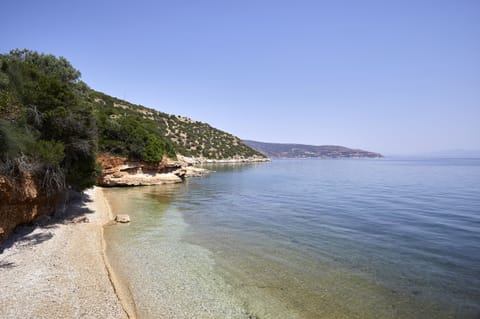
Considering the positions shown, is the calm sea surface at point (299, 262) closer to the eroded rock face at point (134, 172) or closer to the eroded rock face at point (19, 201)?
the eroded rock face at point (19, 201)

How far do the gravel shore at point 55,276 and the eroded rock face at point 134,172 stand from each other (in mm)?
16716

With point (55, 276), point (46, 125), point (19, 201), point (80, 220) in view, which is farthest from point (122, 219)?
point (55, 276)

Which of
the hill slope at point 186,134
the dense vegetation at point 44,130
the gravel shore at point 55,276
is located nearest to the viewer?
A: the gravel shore at point 55,276

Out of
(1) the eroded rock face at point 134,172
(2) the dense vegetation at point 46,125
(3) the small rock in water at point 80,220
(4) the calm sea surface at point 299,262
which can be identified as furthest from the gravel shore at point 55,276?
(1) the eroded rock face at point 134,172

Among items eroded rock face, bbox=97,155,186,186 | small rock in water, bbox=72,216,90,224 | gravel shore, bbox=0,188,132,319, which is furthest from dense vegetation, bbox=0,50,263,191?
eroded rock face, bbox=97,155,186,186

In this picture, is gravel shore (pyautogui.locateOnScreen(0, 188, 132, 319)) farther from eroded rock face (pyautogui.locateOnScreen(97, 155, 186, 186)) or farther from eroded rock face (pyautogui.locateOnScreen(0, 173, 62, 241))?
eroded rock face (pyautogui.locateOnScreen(97, 155, 186, 186))

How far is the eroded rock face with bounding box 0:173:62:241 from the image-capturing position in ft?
31.7

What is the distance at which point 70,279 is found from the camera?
27.0 feet

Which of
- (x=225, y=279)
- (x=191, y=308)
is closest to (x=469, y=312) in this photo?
(x=225, y=279)

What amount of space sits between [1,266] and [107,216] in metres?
8.35

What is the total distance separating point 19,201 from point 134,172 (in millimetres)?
22549

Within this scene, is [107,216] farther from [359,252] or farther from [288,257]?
[359,252]

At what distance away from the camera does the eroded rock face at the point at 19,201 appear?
965 cm

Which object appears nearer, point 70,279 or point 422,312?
point 422,312
